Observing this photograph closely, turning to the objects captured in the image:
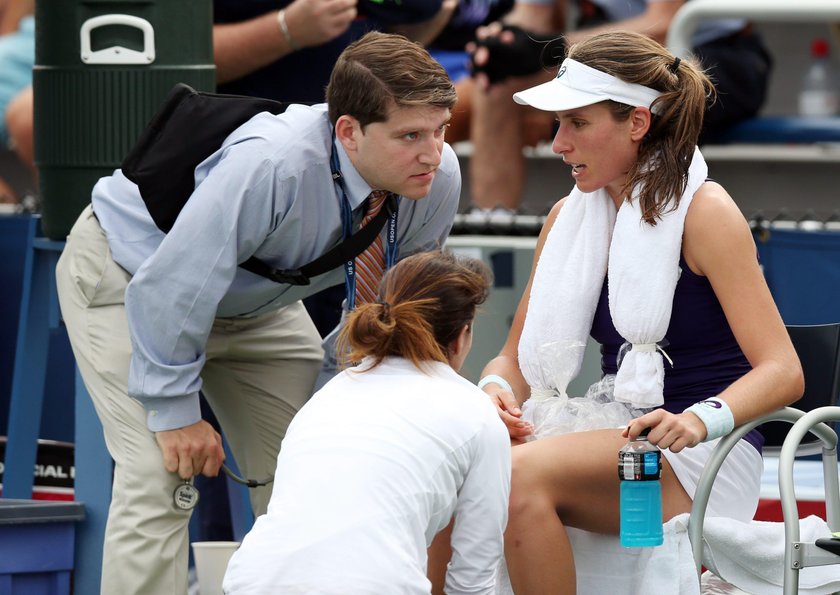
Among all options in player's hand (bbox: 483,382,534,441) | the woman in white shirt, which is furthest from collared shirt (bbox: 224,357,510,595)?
player's hand (bbox: 483,382,534,441)

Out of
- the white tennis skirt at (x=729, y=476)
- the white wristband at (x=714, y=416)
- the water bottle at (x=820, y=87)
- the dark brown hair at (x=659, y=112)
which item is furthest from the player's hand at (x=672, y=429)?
the water bottle at (x=820, y=87)

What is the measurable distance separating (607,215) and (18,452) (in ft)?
6.21

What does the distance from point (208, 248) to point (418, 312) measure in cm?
60

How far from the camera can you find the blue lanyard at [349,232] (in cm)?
317

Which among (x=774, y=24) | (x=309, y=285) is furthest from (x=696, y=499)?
(x=774, y=24)

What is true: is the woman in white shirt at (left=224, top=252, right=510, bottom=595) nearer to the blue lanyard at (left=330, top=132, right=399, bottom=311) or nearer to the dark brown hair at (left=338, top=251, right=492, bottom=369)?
the dark brown hair at (left=338, top=251, right=492, bottom=369)

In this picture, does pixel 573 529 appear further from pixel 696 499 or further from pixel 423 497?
pixel 423 497

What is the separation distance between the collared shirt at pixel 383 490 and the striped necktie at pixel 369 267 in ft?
1.86

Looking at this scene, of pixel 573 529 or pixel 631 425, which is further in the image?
pixel 573 529

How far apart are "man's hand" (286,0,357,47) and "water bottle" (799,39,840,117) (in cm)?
350

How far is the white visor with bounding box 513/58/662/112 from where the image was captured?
302cm

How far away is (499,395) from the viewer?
3113 mm

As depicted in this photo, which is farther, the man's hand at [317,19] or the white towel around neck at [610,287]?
the man's hand at [317,19]

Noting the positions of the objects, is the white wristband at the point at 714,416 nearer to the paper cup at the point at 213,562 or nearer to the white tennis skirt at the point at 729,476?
the white tennis skirt at the point at 729,476
